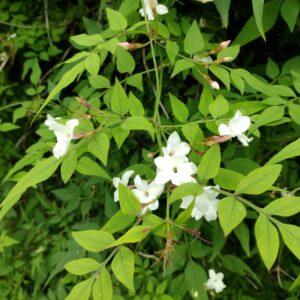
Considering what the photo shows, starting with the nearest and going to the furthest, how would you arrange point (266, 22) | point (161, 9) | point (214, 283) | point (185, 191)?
point (185, 191) → point (161, 9) → point (266, 22) → point (214, 283)

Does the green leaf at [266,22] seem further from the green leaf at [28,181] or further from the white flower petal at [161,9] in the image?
the green leaf at [28,181]

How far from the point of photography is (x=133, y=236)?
32.7 inches

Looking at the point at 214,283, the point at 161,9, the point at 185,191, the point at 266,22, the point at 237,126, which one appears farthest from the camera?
the point at 214,283

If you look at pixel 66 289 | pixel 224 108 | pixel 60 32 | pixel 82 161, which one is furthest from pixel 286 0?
pixel 66 289

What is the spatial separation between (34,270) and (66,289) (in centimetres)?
17

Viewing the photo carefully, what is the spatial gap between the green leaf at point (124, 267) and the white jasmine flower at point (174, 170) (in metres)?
0.17

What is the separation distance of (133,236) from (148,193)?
0.48 feet

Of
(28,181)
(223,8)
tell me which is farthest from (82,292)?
(223,8)

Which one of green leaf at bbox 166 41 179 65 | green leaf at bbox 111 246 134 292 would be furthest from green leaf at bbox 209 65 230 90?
green leaf at bbox 111 246 134 292

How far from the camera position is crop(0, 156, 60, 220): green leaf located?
100 centimetres

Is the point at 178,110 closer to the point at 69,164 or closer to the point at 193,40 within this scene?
the point at 193,40

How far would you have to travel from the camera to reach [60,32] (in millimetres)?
1934

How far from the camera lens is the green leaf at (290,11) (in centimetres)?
133

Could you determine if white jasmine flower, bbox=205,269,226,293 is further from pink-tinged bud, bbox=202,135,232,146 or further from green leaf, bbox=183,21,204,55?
green leaf, bbox=183,21,204,55
